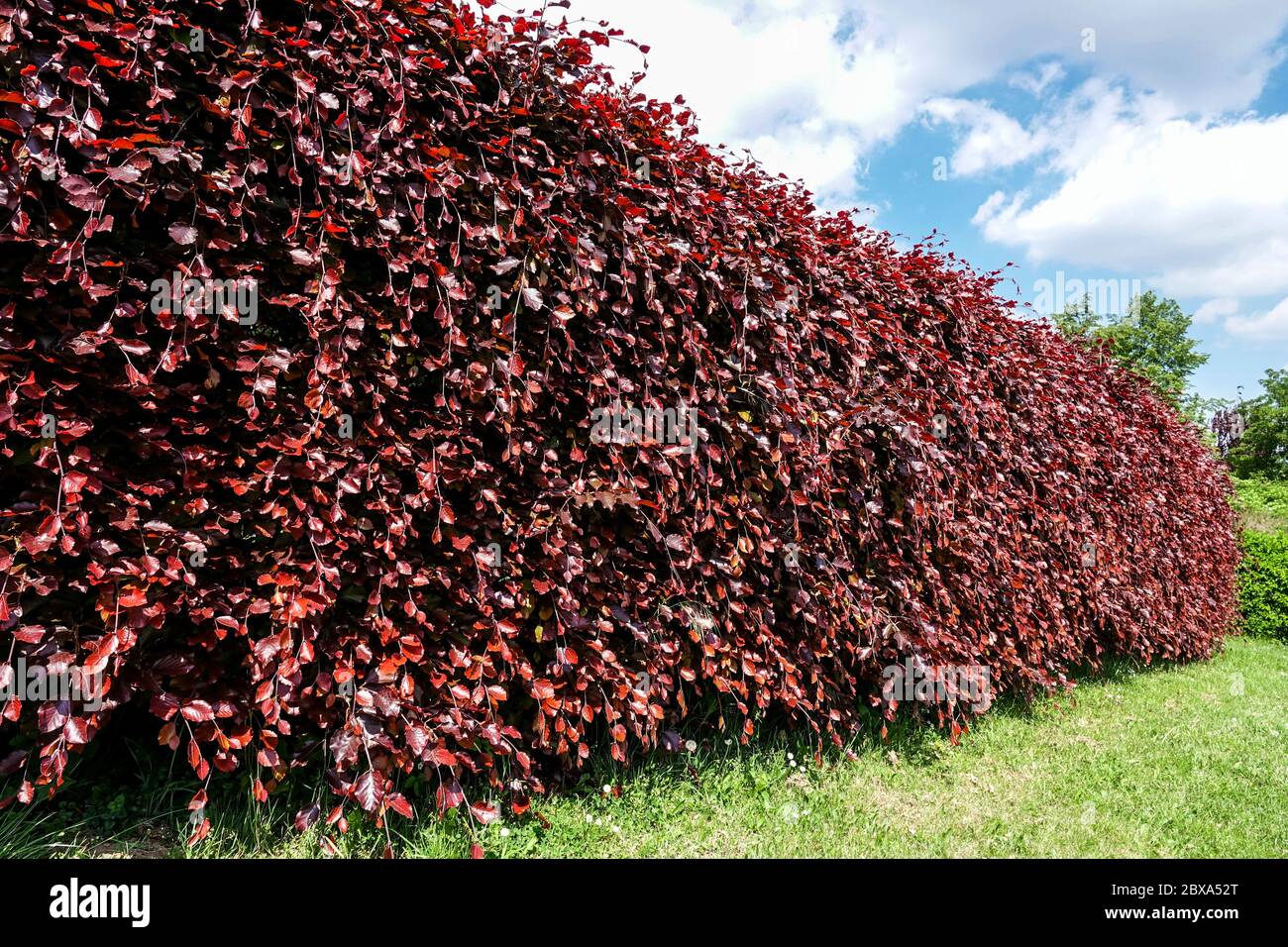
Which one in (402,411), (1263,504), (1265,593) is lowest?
(1265,593)

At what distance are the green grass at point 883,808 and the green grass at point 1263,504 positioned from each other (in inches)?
503

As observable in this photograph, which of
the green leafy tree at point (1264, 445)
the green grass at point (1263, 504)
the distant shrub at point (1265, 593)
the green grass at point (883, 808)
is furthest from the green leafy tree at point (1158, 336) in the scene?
the green grass at point (883, 808)

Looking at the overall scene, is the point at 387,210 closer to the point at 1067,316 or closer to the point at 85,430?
the point at 85,430

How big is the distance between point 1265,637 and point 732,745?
1011cm

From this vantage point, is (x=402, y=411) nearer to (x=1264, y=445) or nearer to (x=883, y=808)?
(x=883, y=808)

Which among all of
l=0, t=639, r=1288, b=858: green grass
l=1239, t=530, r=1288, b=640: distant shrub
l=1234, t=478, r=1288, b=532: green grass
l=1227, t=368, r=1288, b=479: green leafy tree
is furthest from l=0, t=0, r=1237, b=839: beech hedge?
l=1227, t=368, r=1288, b=479: green leafy tree

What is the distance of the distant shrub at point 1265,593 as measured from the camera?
9.52m

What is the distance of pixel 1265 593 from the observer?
378 inches

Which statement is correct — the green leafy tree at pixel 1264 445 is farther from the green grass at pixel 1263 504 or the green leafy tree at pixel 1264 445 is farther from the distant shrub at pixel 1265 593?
the distant shrub at pixel 1265 593

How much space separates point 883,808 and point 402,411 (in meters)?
2.66

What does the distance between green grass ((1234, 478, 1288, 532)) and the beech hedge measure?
49.9 ft

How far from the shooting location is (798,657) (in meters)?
3.40

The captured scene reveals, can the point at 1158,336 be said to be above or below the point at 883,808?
above

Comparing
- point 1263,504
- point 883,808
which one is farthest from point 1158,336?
point 883,808
